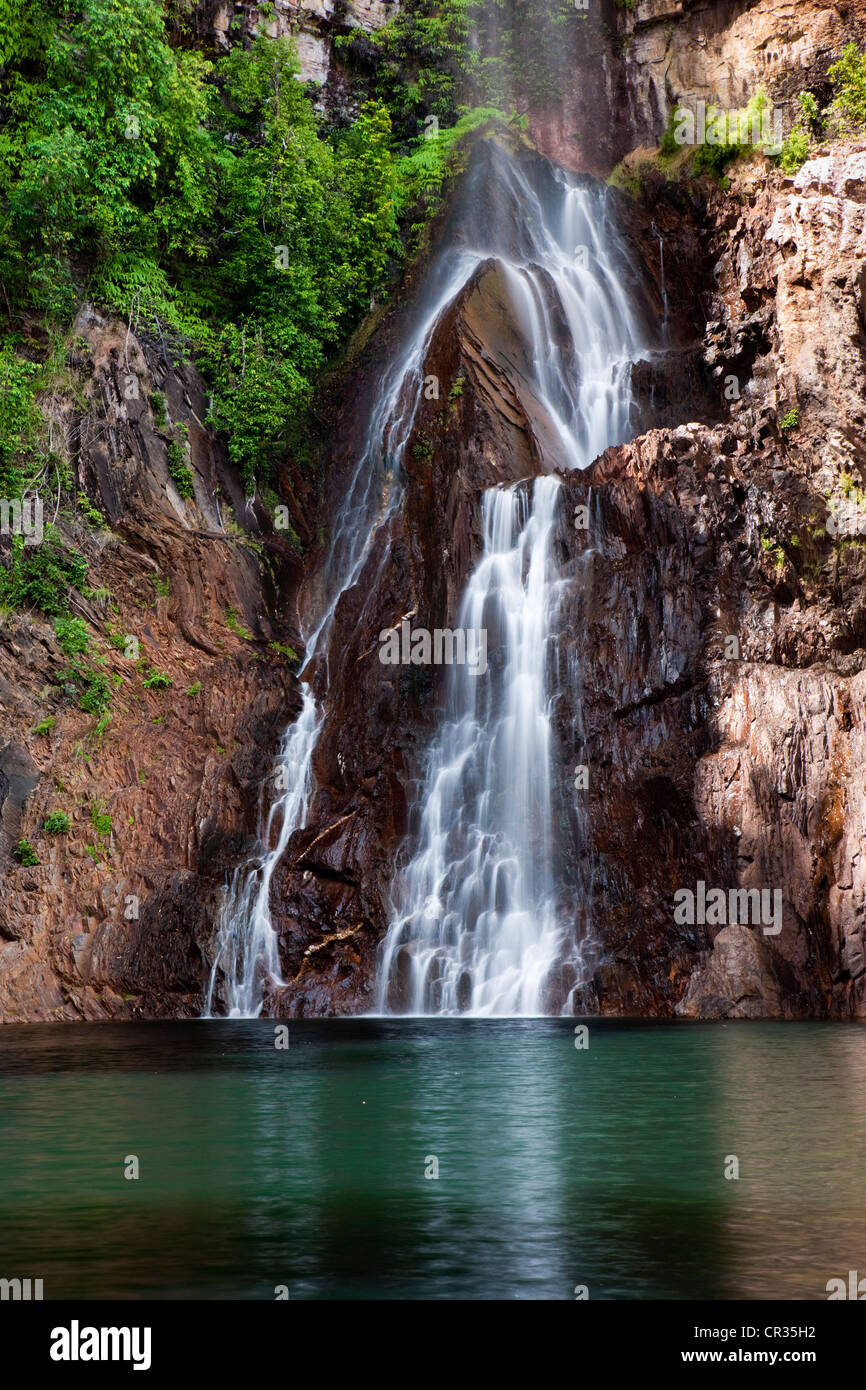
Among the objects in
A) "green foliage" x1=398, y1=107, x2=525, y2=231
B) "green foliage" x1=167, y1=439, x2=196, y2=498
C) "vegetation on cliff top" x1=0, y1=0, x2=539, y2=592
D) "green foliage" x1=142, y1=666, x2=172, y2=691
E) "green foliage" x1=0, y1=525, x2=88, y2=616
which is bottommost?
"green foliage" x1=142, y1=666, x2=172, y2=691

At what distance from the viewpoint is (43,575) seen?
96.7 feet

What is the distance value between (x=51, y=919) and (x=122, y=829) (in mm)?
2520

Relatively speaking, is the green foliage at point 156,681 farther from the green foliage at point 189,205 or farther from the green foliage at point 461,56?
the green foliage at point 461,56

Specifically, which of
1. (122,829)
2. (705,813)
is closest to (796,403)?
(705,813)

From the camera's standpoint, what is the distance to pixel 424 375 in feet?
109

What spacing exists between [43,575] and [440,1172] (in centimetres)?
2322

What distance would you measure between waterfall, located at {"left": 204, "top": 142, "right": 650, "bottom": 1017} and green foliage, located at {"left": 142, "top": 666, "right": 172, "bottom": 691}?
3.09 metres

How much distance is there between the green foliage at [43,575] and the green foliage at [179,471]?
152 inches

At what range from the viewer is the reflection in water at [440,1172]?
6.29 m

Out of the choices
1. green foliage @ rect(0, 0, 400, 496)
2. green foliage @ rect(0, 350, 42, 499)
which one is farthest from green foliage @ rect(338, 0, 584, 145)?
green foliage @ rect(0, 350, 42, 499)

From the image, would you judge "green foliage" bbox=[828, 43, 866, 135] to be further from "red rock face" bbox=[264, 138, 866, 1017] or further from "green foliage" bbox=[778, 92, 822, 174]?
"red rock face" bbox=[264, 138, 866, 1017]

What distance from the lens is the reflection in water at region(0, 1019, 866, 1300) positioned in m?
6.29

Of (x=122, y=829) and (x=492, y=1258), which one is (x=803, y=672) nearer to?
(x=122, y=829)

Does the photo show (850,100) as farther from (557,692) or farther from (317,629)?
(317,629)
